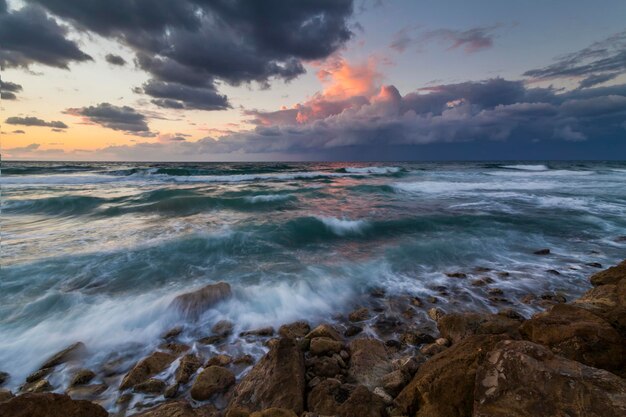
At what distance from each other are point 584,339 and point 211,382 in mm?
4075

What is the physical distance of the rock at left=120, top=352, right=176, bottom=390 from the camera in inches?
151

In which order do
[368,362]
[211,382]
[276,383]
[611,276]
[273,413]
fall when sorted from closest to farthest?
1. [273,413]
2. [276,383]
3. [211,382]
4. [368,362]
5. [611,276]

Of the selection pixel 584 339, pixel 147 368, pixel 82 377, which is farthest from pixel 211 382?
pixel 584 339

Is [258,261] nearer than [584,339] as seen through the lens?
No

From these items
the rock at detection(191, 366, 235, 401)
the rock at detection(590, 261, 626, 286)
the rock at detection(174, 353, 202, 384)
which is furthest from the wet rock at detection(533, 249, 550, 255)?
the rock at detection(174, 353, 202, 384)

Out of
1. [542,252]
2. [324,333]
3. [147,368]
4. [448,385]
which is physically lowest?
[542,252]

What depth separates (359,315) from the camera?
545cm

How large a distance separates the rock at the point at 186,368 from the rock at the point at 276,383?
0.84 meters

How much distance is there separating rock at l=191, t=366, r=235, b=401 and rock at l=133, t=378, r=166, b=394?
0.46 meters

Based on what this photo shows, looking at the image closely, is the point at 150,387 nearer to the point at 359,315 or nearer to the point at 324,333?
the point at 324,333

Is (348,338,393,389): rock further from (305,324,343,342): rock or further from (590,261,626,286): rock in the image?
(590,261,626,286): rock

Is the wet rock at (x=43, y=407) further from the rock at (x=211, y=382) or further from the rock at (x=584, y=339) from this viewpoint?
the rock at (x=584, y=339)

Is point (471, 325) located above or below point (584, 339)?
below

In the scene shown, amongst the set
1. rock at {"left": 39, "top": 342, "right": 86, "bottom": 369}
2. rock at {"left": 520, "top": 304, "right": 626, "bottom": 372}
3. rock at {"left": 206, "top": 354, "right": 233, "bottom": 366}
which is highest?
rock at {"left": 520, "top": 304, "right": 626, "bottom": 372}
